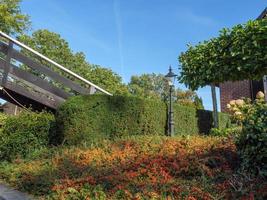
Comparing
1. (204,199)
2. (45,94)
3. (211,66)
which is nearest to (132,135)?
(45,94)

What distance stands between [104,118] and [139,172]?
347 cm

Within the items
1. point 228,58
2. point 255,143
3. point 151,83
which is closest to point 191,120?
point 228,58

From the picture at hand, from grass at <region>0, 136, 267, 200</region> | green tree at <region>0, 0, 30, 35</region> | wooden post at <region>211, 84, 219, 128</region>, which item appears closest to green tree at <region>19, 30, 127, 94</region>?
green tree at <region>0, 0, 30, 35</region>

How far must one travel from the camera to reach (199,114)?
11656mm

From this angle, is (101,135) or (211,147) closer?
(211,147)

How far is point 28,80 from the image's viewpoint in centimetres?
912

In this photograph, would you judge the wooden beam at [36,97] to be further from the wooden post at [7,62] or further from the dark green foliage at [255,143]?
the dark green foliage at [255,143]

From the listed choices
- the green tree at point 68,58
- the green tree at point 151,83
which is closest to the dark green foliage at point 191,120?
the green tree at point 68,58

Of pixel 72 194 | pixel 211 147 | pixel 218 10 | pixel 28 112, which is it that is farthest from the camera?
pixel 218 10

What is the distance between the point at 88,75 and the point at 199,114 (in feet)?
71.0

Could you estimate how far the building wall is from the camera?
16692 millimetres

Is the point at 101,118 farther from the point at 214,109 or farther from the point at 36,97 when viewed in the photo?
the point at 214,109

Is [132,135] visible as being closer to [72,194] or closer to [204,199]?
[72,194]

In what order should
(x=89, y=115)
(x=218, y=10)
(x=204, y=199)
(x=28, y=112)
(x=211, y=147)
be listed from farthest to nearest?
1. (x=218, y=10)
2. (x=28, y=112)
3. (x=89, y=115)
4. (x=211, y=147)
5. (x=204, y=199)
